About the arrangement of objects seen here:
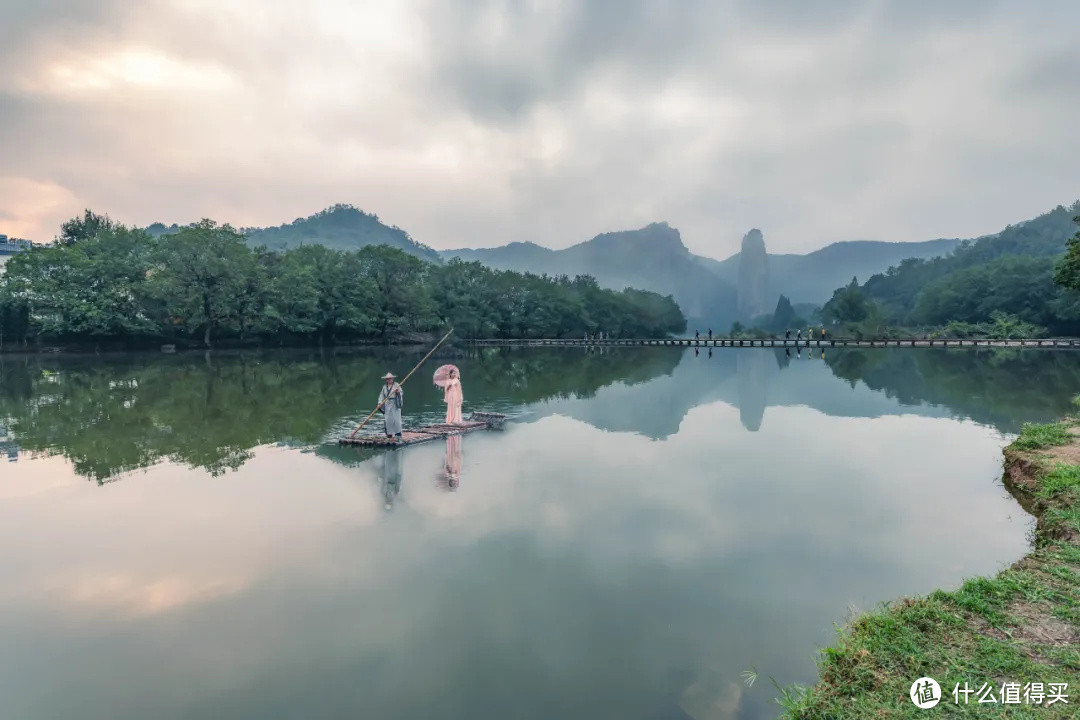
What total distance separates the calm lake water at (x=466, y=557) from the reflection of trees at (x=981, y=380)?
0.94m

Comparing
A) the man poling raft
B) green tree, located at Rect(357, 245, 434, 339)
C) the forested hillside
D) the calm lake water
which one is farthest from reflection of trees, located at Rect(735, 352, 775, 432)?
green tree, located at Rect(357, 245, 434, 339)

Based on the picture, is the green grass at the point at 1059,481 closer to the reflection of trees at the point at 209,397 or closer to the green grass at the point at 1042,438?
the green grass at the point at 1042,438

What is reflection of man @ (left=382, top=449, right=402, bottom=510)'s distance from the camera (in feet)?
36.9

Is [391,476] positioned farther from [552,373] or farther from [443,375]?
[552,373]

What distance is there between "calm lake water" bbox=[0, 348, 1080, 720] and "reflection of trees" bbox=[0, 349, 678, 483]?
25 centimetres

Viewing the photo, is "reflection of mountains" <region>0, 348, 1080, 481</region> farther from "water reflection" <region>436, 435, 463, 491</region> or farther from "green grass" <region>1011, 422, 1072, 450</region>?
"green grass" <region>1011, 422, 1072, 450</region>

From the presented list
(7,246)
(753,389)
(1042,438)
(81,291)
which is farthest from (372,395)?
(7,246)

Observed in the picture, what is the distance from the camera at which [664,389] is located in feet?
97.0

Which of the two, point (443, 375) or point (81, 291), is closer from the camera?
point (443, 375)

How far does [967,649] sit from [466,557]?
5654 mm

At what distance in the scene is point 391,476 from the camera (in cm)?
1268

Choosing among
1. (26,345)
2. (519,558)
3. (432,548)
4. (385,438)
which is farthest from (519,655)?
(26,345)

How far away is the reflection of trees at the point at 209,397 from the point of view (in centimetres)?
1588

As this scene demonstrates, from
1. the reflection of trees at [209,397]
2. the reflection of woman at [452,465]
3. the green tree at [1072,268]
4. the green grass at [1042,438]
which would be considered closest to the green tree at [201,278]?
the reflection of trees at [209,397]
